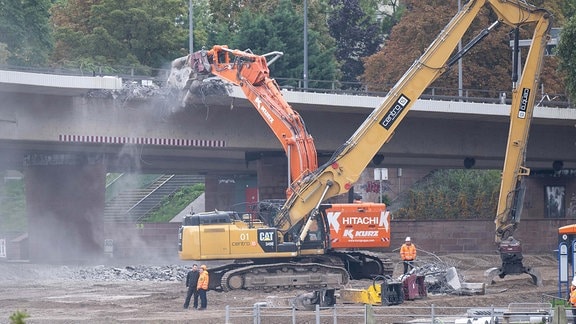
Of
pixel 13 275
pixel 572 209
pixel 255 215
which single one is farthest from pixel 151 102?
pixel 572 209

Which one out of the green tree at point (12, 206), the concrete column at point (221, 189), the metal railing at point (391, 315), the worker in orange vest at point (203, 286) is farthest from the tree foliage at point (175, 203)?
the metal railing at point (391, 315)

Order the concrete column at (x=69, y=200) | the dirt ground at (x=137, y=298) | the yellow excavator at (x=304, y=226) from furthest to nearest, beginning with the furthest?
the concrete column at (x=69, y=200) → the yellow excavator at (x=304, y=226) → the dirt ground at (x=137, y=298)

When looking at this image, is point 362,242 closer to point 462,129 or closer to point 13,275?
point 13,275

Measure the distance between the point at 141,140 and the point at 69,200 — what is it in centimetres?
934

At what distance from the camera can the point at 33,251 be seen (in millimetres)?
56969

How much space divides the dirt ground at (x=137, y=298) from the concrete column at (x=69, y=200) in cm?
755

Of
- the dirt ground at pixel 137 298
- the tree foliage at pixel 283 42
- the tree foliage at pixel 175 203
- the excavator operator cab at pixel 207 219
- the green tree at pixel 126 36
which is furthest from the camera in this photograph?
the tree foliage at pixel 175 203

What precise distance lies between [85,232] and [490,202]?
2768 cm

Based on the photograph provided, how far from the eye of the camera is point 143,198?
86312mm

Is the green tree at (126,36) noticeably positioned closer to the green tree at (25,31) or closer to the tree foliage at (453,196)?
the green tree at (25,31)

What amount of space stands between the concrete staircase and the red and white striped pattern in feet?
88.6

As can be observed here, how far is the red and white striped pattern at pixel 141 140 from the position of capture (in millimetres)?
46219

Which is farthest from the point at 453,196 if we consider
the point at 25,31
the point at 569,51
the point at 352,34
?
the point at 569,51

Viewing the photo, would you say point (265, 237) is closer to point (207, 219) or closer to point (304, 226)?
point (304, 226)
